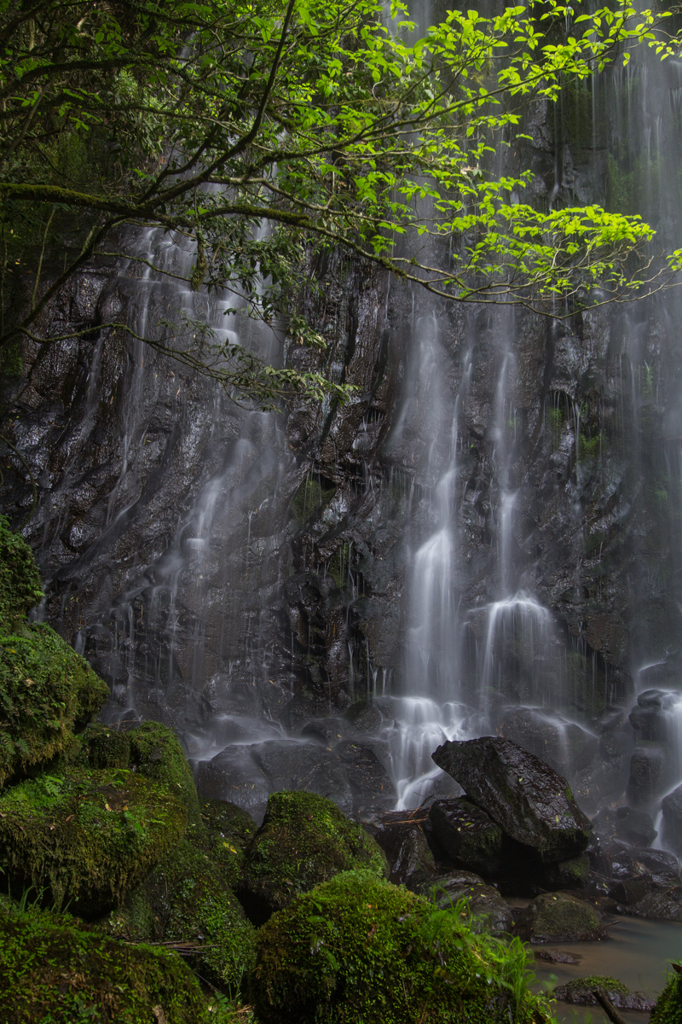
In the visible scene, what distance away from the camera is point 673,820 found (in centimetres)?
997

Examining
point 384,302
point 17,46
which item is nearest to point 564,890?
point 17,46

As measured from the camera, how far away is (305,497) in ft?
45.2

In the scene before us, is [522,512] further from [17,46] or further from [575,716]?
[17,46]

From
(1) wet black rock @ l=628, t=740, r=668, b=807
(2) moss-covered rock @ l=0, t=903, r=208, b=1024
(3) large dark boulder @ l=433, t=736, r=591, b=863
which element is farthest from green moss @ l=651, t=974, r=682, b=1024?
(1) wet black rock @ l=628, t=740, r=668, b=807

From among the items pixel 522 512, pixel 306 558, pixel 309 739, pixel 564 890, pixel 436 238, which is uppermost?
pixel 436 238

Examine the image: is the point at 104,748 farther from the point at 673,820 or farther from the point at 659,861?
the point at 673,820

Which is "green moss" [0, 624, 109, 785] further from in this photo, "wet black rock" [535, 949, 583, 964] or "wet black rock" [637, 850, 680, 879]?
"wet black rock" [637, 850, 680, 879]

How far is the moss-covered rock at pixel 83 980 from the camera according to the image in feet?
5.32

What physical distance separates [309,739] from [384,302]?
10.3 m

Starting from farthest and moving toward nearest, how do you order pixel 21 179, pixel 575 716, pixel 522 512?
pixel 522 512 → pixel 575 716 → pixel 21 179

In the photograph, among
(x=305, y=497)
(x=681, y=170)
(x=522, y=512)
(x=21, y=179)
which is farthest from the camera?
(x=681, y=170)

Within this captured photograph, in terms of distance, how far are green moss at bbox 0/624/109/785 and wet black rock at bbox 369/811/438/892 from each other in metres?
4.61

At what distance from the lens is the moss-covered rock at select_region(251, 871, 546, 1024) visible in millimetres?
1809

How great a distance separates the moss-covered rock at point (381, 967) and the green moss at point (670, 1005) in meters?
0.34
